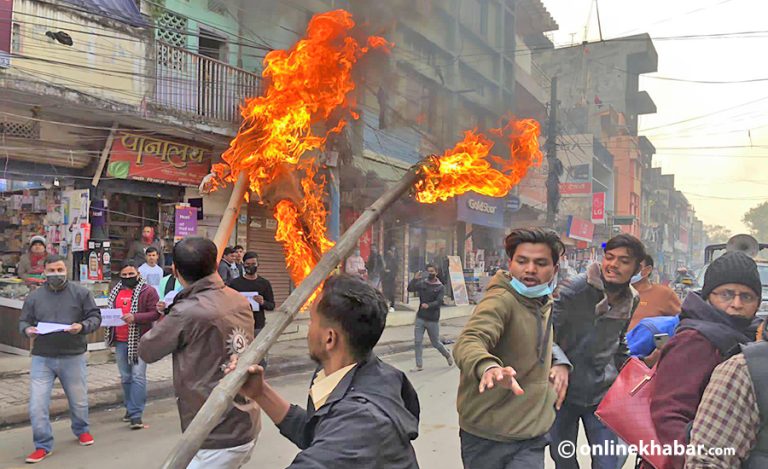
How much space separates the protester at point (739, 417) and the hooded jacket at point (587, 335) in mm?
1667

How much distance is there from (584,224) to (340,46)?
83.2ft

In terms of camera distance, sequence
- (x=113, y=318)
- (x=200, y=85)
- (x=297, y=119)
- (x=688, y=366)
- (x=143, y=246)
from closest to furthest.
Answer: (x=688, y=366) < (x=113, y=318) < (x=297, y=119) < (x=143, y=246) < (x=200, y=85)

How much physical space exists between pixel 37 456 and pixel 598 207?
104 ft

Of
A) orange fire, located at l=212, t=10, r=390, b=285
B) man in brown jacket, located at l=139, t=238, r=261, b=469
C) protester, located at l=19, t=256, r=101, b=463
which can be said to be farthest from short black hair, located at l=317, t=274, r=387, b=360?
orange fire, located at l=212, t=10, r=390, b=285

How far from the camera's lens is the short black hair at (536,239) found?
8.96 feet

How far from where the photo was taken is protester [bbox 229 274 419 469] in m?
1.43

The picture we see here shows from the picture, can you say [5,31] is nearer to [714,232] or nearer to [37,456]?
[37,456]

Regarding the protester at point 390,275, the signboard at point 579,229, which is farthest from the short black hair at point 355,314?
the signboard at point 579,229

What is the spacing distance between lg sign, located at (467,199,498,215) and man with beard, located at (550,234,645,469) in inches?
621

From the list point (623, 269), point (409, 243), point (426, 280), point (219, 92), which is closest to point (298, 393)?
point (426, 280)

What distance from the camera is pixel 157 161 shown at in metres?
10.5

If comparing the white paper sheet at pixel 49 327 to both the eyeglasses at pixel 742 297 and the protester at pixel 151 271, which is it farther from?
the eyeglasses at pixel 742 297

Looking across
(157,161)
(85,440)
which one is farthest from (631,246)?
(157,161)

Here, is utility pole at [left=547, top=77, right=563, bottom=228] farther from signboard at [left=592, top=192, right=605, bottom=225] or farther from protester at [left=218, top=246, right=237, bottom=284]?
signboard at [left=592, top=192, right=605, bottom=225]
